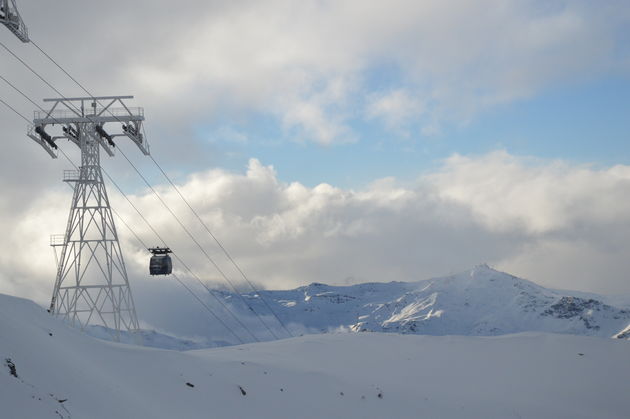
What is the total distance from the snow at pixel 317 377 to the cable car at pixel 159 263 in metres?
7.27

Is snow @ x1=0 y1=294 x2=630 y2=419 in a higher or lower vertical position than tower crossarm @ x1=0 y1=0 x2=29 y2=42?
lower

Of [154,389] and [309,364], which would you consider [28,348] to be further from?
[309,364]

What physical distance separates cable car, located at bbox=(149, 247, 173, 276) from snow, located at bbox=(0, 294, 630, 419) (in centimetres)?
727

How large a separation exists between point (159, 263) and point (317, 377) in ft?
50.6

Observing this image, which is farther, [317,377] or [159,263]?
[159,263]

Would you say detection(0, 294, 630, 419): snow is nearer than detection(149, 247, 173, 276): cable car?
Yes

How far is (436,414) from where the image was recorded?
3053 cm

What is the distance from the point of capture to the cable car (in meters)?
41.2

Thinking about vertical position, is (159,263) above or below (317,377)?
above

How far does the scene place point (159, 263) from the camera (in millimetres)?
41281

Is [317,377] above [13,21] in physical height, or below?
below

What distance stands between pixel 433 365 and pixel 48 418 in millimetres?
28062

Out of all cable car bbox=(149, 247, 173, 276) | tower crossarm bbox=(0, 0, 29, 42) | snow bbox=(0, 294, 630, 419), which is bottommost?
snow bbox=(0, 294, 630, 419)

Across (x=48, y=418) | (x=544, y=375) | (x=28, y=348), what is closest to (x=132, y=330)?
(x=28, y=348)
